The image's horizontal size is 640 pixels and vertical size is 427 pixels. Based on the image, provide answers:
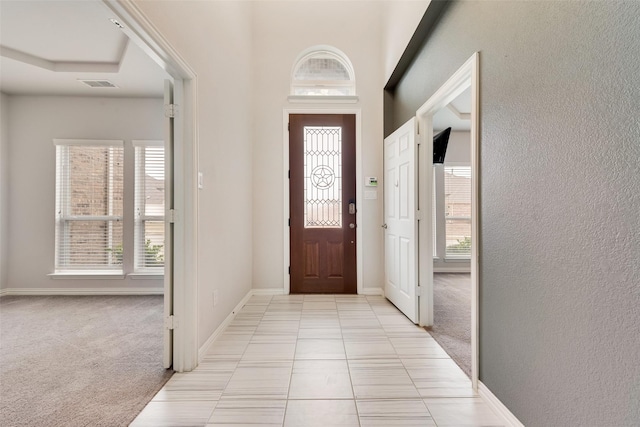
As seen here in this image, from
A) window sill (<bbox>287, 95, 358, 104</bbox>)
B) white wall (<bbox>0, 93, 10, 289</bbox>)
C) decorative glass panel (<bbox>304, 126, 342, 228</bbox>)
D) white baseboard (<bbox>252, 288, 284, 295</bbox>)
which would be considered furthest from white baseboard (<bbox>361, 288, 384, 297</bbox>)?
white wall (<bbox>0, 93, 10, 289</bbox>)

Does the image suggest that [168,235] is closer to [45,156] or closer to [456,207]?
[45,156]

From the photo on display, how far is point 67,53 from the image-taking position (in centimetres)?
293

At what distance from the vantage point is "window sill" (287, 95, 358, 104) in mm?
3688

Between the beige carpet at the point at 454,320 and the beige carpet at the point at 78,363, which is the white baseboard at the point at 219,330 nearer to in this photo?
the beige carpet at the point at 78,363

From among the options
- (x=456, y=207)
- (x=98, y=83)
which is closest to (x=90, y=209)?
(x=98, y=83)

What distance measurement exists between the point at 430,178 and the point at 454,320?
4.85 feet

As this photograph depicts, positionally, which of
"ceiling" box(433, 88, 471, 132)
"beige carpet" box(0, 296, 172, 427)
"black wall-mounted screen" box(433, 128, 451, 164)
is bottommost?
"beige carpet" box(0, 296, 172, 427)

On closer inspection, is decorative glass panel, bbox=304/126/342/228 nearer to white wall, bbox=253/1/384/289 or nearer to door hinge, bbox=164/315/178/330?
white wall, bbox=253/1/384/289

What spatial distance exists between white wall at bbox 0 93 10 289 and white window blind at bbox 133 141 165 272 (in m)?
1.63

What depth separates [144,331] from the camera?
2.62m

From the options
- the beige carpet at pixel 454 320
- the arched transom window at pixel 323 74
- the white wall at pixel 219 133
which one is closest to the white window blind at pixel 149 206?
the white wall at pixel 219 133

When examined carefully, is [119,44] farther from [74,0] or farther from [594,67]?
[594,67]

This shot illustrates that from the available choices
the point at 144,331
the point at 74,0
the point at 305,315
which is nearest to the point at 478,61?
the point at 305,315

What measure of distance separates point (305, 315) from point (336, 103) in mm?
2698
